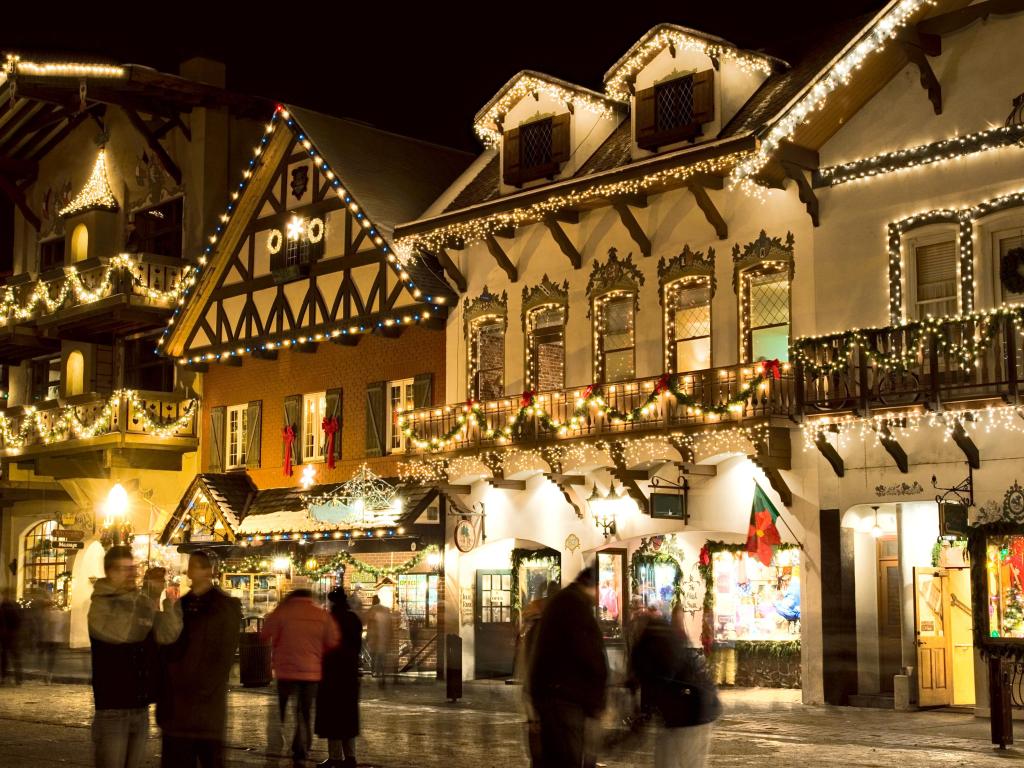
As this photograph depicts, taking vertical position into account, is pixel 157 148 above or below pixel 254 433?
above

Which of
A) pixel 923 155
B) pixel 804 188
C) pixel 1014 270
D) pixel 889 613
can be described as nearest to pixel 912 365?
pixel 1014 270

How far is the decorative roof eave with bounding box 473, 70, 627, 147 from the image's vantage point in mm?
27031

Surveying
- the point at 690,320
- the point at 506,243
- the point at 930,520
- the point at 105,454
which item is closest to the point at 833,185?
the point at 690,320

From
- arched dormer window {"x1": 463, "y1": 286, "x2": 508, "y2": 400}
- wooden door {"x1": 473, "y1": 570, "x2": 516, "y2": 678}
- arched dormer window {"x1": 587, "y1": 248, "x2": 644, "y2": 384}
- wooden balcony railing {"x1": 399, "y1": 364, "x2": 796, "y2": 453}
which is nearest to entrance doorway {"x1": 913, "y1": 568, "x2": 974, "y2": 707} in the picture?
wooden balcony railing {"x1": 399, "y1": 364, "x2": 796, "y2": 453}

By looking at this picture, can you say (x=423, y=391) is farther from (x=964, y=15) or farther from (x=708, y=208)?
(x=964, y=15)

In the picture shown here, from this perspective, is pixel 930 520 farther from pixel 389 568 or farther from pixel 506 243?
pixel 389 568

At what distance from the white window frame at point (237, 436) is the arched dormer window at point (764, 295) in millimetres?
14301

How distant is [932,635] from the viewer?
2241 cm

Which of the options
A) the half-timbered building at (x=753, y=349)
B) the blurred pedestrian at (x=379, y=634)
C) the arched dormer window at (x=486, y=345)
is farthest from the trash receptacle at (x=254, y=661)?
the arched dormer window at (x=486, y=345)

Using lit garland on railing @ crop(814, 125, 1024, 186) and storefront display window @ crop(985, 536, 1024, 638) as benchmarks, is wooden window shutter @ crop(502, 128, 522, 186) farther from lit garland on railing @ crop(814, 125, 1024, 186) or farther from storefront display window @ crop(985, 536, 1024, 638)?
storefront display window @ crop(985, 536, 1024, 638)

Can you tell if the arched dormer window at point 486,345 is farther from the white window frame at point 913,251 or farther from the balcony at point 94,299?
the balcony at point 94,299

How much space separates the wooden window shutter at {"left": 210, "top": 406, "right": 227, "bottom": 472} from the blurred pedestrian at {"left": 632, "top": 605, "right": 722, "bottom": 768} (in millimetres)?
25016

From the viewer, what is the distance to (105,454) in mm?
35125

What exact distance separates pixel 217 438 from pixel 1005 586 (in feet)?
68.4
